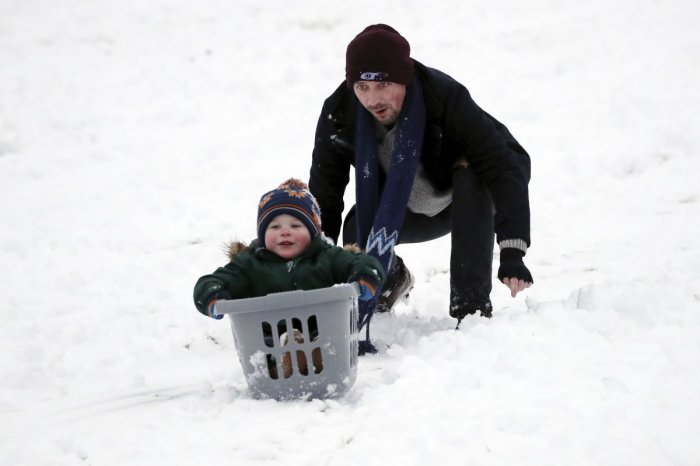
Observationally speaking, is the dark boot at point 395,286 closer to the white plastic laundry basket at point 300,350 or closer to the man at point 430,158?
the man at point 430,158

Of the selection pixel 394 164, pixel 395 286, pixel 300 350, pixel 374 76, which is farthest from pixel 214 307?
pixel 395 286

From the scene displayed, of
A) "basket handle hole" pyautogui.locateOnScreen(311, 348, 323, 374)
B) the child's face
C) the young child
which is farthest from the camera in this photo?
the child's face

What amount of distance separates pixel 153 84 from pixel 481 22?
14.3 feet

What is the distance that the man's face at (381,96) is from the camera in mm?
2686

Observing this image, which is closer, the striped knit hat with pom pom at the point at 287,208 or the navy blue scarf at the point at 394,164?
the striped knit hat with pom pom at the point at 287,208

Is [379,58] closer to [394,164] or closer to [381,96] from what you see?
[381,96]

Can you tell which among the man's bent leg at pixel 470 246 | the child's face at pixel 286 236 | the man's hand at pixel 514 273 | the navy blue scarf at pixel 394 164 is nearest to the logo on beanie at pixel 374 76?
the navy blue scarf at pixel 394 164

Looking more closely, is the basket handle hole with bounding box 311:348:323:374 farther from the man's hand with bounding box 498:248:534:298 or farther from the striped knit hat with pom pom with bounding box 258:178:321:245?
the man's hand with bounding box 498:248:534:298

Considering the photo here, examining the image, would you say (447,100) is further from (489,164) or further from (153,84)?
(153,84)

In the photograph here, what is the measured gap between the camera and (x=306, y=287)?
245 cm

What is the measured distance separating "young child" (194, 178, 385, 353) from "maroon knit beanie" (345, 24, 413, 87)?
1.78ft

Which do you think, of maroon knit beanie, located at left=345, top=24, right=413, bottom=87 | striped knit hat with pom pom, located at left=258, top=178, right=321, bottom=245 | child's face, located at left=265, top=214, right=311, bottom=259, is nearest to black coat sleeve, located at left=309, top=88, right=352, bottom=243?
maroon knit beanie, located at left=345, top=24, right=413, bottom=87

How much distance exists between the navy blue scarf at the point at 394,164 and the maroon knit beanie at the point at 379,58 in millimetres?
120

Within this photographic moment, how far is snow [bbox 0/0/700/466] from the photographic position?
1837 mm
